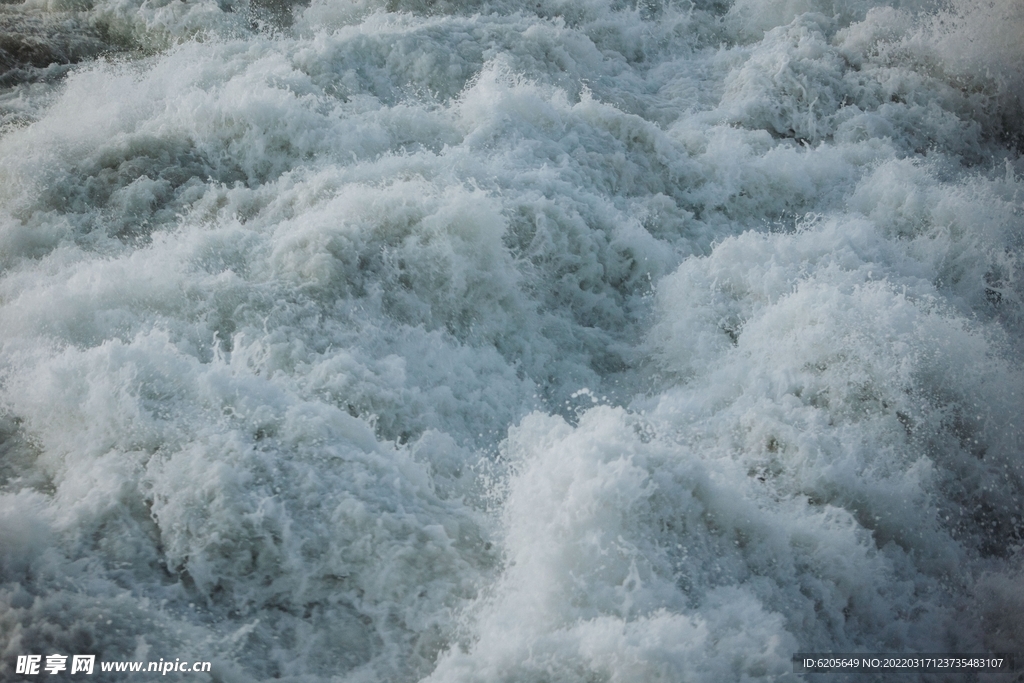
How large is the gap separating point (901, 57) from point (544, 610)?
27.8 feet

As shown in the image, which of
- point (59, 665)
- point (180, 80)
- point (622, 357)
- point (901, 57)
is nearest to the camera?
point (59, 665)

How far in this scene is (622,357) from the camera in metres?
5.41

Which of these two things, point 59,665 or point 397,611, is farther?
point 397,611

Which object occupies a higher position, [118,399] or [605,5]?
[605,5]

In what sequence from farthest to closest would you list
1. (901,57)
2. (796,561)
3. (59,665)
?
(901,57)
(796,561)
(59,665)

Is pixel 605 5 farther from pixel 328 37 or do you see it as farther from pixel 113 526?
pixel 113 526

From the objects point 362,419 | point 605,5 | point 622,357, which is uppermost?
point 605,5

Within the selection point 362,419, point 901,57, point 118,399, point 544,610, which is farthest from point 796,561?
point 901,57

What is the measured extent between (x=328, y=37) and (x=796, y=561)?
21.1 feet

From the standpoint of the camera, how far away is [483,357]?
198 inches

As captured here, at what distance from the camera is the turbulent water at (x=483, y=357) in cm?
341

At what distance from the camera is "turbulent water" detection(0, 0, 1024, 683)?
3410mm

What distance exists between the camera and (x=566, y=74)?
8258 millimetres

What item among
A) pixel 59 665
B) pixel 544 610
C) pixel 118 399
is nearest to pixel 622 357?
pixel 544 610
